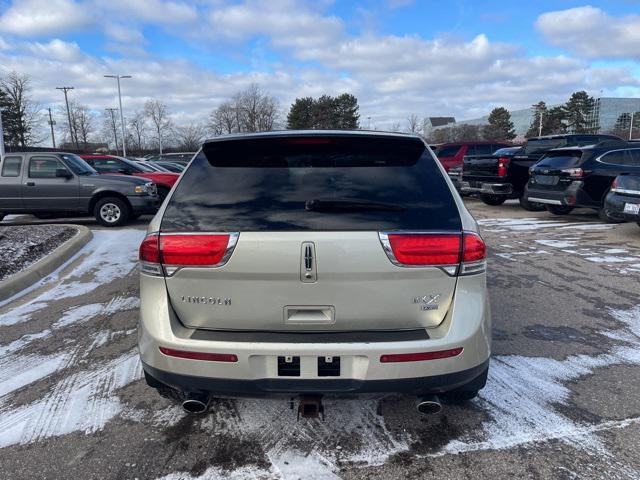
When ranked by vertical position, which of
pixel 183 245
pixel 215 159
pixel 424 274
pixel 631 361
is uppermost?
pixel 215 159

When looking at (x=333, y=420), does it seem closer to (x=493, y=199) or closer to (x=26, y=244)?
(x=26, y=244)

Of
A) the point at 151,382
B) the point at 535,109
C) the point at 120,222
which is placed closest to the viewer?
the point at 151,382

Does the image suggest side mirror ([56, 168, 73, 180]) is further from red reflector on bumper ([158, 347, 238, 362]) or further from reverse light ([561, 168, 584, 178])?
reverse light ([561, 168, 584, 178])

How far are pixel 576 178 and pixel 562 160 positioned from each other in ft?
2.30

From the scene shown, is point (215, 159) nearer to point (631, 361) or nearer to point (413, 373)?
point (413, 373)

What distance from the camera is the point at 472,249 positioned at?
7.67 feet

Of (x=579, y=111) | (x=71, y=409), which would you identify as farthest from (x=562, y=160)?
(x=579, y=111)

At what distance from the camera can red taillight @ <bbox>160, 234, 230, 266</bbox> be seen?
228 centimetres

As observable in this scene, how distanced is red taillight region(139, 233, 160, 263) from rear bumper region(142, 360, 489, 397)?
583mm

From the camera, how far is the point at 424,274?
227 centimetres

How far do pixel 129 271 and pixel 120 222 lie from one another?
15.2 ft

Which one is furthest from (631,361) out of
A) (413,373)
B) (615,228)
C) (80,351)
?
(615,228)

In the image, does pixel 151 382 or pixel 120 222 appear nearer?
pixel 151 382

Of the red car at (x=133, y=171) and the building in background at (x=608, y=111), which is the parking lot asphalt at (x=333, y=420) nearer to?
the red car at (x=133, y=171)
